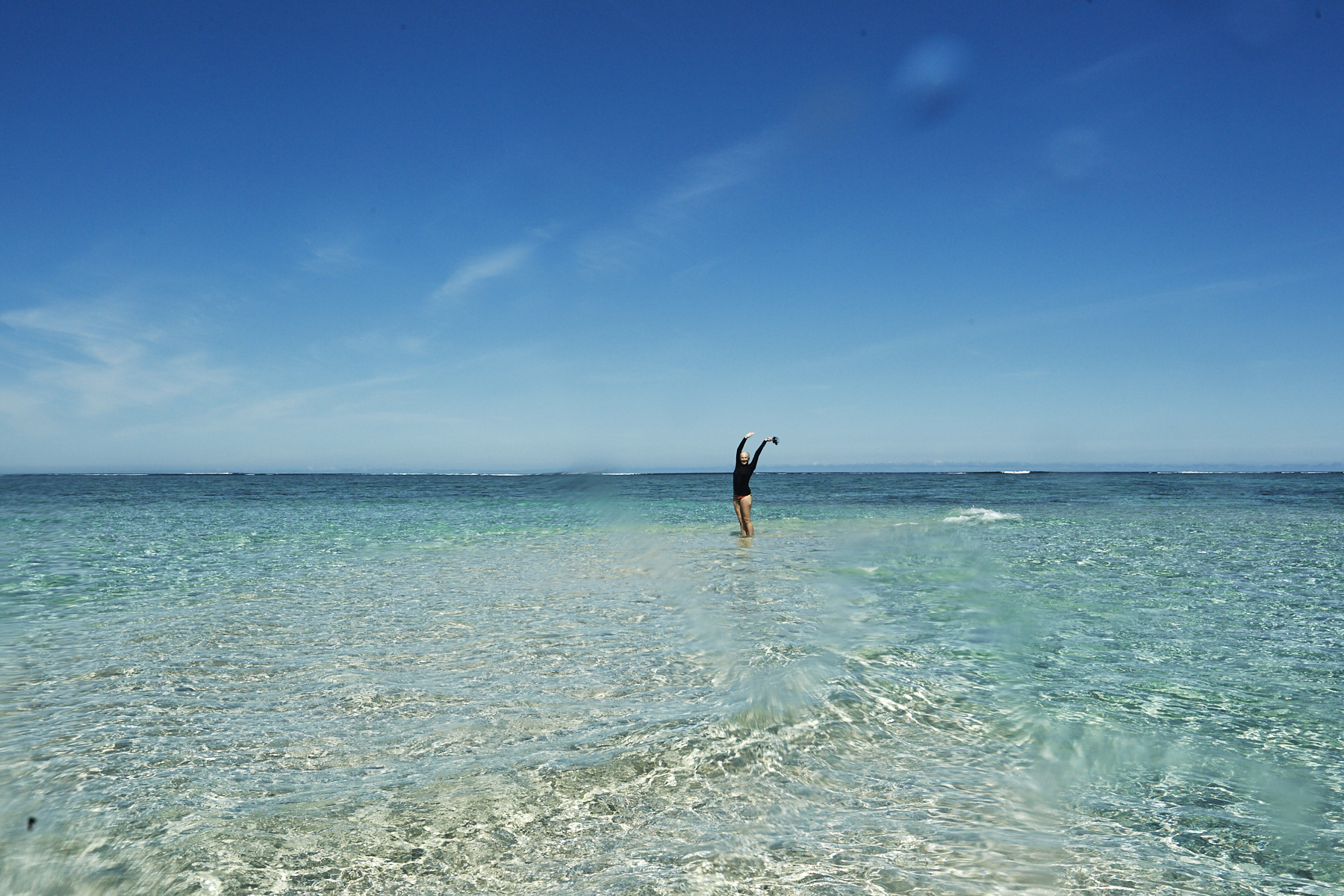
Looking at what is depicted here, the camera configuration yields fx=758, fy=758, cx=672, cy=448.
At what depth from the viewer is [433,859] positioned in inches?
165

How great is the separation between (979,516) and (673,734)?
33382 mm

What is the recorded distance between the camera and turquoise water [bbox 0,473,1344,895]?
13.8ft

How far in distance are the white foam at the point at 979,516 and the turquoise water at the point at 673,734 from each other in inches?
701

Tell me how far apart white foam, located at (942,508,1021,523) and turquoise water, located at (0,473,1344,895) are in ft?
58.4

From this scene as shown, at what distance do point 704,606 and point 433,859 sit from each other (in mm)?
8371

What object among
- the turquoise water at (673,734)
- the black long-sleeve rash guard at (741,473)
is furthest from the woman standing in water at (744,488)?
the turquoise water at (673,734)

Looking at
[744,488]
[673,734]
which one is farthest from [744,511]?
[673,734]

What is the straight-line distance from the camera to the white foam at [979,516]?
33562mm

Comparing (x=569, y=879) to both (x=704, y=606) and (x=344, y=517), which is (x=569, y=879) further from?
(x=344, y=517)

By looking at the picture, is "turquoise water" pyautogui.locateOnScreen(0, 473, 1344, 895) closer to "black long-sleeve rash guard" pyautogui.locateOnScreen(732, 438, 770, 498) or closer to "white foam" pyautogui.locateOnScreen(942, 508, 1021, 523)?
"black long-sleeve rash guard" pyautogui.locateOnScreen(732, 438, 770, 498)

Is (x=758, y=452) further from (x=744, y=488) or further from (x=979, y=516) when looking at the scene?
(x=979, y=516)

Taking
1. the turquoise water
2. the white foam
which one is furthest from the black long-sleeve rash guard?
the white foam

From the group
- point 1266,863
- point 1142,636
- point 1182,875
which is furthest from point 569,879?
point 1142,636

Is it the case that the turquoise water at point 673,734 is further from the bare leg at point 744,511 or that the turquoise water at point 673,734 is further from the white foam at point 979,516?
the white foam at point 979,516
